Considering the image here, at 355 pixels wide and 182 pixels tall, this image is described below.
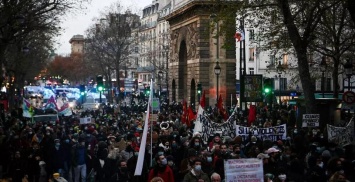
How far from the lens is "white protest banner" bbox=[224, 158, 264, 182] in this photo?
12047 mm

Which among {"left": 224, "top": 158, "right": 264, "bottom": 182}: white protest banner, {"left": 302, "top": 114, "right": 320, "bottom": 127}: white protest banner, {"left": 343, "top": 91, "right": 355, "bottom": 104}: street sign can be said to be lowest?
{"left": 224, "top": 158, "right": 264, "bottom": 182}: white protest banner

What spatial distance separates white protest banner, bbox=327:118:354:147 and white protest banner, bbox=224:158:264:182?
9.39 metres

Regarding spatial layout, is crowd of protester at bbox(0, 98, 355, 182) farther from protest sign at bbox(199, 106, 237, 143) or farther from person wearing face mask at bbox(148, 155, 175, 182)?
protest sign at bbox(199, 106, 237, 143)

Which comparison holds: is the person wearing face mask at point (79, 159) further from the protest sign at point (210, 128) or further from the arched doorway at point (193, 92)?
the arched doorway at point (193, 92)

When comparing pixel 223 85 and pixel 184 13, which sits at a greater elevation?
pixel 184 13

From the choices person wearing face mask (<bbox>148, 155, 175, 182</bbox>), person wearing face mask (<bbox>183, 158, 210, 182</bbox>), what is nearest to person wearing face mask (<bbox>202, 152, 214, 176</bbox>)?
person wearing face mask (<bbox>148, 155, 175, 182</bbox>)

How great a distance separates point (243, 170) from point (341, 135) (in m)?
10.2

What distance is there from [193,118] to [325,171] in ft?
48.2

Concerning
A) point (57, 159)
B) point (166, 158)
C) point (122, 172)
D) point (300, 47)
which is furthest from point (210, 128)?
point (166, 158)

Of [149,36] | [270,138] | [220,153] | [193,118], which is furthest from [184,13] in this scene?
[149,36]

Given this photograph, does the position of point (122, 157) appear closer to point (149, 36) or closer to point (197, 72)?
point (197, 72)

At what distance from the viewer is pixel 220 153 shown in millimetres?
16234

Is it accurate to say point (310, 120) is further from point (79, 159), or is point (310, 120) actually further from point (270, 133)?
point (79, 159)

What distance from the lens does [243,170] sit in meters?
12.1
